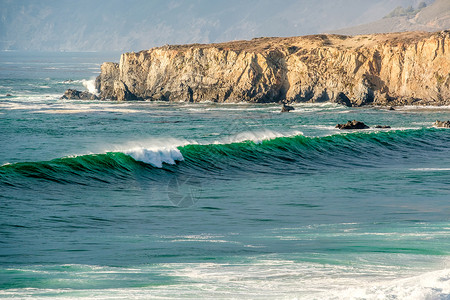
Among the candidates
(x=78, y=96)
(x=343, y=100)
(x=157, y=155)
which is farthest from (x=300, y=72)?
(x=157, y=155)

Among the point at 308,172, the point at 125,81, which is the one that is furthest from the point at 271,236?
the point at 125,81

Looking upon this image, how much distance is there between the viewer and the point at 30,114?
55281 millimetres

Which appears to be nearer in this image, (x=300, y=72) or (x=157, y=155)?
(x=157, y=155)

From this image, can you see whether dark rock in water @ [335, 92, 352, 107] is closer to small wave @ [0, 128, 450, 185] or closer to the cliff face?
the cliff face

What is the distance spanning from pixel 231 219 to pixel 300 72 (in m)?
49.8

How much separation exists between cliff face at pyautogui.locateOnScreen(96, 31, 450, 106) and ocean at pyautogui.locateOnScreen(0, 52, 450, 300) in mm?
24311

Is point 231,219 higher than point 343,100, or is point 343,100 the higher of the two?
point 343,100

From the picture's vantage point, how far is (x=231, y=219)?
15844mm

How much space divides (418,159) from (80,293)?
74.9ft

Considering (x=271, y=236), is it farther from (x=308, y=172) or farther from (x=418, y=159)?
(x=418, y=159)

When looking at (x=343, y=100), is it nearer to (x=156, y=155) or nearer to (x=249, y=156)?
(x=249, y=156)

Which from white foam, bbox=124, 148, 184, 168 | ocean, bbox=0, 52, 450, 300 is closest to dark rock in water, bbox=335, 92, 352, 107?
ocean, bbox=0, 52, 450, 300

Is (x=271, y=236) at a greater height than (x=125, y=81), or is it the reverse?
(x=125, y=81)

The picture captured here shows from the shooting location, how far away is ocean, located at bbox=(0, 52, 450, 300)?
10141mm
